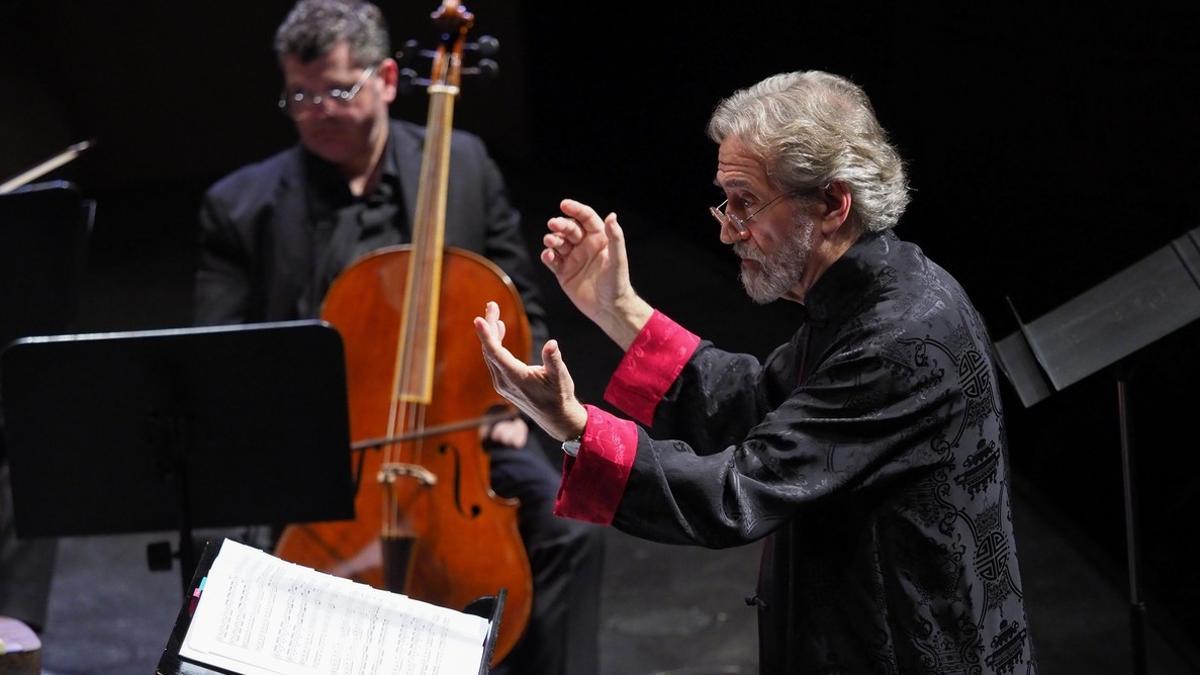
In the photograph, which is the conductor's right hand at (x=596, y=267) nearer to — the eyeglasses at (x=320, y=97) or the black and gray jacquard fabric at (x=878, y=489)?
the black and gray jacquard fabric at (x=878, y=489)

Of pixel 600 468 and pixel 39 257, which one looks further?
pixel 39 257

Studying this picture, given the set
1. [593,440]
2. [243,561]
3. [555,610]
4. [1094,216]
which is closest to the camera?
[593,440]

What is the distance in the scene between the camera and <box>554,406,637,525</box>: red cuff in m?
1.66

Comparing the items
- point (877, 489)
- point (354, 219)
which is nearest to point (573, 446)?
point (877, 489)

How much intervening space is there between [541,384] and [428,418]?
122 cm

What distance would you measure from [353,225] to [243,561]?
152cm

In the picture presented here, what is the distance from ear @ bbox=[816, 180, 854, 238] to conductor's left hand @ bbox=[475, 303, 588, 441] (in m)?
0.42

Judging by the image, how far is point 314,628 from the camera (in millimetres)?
1732

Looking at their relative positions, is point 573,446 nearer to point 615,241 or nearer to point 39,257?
point 615,241

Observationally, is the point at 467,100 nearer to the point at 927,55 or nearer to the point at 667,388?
the point at 927,55

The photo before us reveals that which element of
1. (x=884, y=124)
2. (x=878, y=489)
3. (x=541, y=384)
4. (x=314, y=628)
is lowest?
(x=314, y=628)

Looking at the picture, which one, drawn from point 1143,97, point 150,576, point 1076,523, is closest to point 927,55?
point 1143,97

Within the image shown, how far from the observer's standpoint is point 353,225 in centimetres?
319

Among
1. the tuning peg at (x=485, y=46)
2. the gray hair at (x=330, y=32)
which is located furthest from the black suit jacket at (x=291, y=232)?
the tuning peg at (x=485, y=46)
